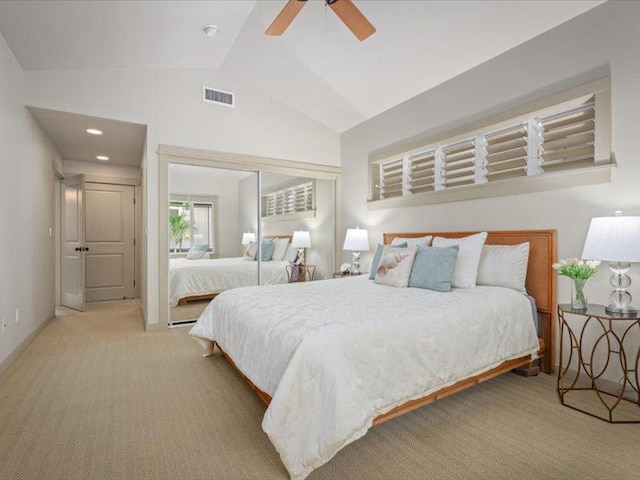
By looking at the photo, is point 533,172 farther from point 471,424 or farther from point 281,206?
point 281,206

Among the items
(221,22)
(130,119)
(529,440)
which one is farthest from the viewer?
(130,119)

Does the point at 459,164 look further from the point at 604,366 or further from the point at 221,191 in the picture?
the point at 221,191

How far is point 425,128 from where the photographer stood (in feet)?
13.0

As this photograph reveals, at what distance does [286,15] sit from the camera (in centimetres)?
244

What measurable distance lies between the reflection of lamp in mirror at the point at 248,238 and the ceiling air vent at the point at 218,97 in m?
1.76

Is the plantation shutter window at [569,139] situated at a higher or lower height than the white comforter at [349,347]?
higher

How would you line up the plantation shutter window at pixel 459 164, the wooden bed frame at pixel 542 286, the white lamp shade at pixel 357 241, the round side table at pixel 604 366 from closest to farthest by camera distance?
the round side table at pixel 604 366, the wooden bed frame at pixel 542 286, the plantation shutter window at pixel 459 164, the white lamp shade at pixel 357 241

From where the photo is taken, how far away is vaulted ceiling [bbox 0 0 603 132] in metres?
2.75

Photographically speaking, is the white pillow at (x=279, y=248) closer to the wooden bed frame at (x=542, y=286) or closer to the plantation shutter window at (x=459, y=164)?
the wooden bed frame at (x=542, y=286)

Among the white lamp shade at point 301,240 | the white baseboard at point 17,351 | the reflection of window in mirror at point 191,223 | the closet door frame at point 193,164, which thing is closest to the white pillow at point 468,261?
the white lamp shade at point 301,240

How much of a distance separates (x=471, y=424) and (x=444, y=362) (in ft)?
1.33

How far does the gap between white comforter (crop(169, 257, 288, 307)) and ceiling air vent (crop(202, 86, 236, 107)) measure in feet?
6.85

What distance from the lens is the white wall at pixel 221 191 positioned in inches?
169

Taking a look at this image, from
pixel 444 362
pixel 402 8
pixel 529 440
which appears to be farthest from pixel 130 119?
pixel 529 440
